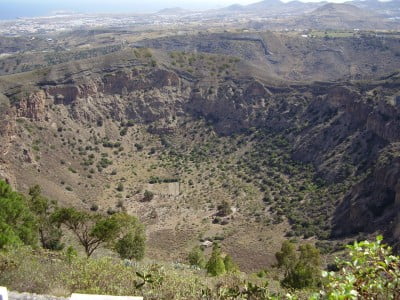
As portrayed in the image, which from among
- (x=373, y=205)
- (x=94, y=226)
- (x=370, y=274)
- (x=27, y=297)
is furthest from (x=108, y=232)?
(x=373, y=205)

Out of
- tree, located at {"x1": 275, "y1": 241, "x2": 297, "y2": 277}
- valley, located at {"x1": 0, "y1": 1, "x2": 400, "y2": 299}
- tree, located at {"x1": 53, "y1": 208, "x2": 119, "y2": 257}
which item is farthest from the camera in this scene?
valley, located at {"x1": 0, "y1": 1, "x2": 400, "y2": 299}

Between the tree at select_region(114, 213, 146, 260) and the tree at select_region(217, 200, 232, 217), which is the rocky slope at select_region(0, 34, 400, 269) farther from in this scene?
the tree at select_region(114, 213, 146, 260)

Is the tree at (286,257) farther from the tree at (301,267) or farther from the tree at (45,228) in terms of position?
the tree at (45,228)

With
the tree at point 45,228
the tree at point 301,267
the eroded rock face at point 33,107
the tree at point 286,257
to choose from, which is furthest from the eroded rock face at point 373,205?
the eroded rock face at point 33,107

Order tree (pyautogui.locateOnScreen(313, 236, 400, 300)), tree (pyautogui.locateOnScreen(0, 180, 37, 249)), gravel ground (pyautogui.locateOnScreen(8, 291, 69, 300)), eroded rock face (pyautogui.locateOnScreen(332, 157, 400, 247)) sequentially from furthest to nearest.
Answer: eroded rock face (pyautogui.locateOnScreen(332, 157, 400, 247)), tree (pyautogui.locateOnScreen(0, 180, 37, 249)), gravel ground (pyautogui.locateOnScreen(8, 291, 69, 300)), tree (pyautogui.locateOnScreen(313, 236, 400, 300))

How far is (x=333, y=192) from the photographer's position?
149 feet

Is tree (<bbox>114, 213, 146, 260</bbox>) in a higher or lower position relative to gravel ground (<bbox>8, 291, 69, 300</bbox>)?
lower

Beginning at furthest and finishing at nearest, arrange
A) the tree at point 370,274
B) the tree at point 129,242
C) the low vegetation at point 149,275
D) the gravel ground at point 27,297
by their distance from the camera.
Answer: the tree at point 129,242 → the gravel ground at point 27,297 → the low vegetation at point 149,275 → the tree at point 370,274

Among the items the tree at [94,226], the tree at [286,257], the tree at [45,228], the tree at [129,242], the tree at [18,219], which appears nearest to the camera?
the tree at [18,219]

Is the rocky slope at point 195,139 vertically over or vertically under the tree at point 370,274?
under

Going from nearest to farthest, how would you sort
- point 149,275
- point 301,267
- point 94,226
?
point 149,275
point 301,267
point 94,226

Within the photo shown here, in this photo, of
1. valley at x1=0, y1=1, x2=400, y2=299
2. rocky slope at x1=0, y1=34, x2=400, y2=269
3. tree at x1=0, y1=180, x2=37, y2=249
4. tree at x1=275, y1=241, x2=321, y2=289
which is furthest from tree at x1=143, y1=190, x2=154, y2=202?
tree at x1=0, y1=180, x2=37, y2=249

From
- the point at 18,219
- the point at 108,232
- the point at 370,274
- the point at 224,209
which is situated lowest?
the point at 224,209

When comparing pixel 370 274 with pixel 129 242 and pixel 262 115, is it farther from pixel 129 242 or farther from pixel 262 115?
pixel 262 115
